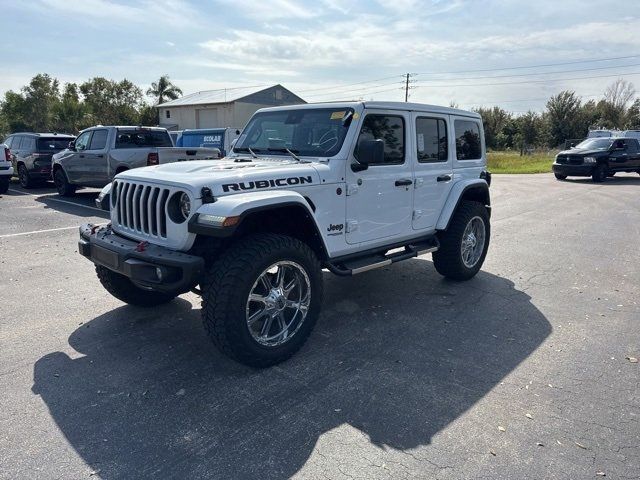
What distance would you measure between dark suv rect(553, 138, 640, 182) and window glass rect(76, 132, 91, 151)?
1742 cm

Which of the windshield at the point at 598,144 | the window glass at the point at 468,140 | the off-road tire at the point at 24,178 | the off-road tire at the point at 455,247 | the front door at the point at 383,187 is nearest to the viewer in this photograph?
the front door at the point at 383,187

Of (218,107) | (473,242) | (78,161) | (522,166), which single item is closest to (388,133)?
(473,242)

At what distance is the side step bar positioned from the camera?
427 cm

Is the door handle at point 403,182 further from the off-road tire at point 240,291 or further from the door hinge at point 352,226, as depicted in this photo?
the off-road tire at point 240,291

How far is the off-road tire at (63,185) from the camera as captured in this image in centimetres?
1283

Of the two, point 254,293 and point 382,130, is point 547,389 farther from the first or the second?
point 382,130

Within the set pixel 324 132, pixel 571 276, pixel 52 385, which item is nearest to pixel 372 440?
pixel 52 385

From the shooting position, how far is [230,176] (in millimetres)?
3637

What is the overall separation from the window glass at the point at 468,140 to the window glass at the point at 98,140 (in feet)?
30.0

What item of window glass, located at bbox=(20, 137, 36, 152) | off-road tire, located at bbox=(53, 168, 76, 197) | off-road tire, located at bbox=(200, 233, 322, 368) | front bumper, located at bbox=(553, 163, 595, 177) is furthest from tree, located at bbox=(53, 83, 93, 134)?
off-road tire, located at bbox=(200, 233, 322, 368)

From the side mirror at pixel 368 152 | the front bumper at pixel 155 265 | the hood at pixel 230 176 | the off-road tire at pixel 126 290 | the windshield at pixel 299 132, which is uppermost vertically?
the windshield at pixel 299 132


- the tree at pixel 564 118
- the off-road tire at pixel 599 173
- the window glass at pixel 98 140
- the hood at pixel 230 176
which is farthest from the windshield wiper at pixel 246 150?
the tree at pixel 564 118

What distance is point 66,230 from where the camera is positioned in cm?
852

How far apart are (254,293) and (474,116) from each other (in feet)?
13.3
